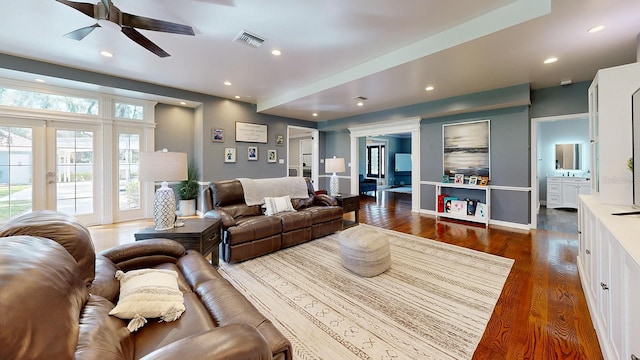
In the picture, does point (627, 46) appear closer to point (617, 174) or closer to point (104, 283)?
point (617, 174)

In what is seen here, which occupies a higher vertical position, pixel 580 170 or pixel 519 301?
pixel 580 170

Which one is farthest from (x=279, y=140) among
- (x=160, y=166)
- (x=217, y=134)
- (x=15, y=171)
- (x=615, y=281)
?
(x=615, y=281)

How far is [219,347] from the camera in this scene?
792mm

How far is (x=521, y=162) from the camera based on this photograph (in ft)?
14.6

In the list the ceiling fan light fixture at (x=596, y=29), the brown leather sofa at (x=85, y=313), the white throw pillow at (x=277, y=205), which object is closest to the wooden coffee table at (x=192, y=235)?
the brown leather sofa at (x=85, y=313)

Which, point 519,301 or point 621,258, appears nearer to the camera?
point 621,258

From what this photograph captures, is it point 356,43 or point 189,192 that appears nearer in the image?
point 356,43

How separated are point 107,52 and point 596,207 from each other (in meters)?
5.70

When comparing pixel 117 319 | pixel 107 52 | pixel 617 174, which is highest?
pixel 107 52

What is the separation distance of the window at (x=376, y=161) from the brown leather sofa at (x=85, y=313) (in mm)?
10317

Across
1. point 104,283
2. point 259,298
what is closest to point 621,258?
point 259,298

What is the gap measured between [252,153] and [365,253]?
4423 millimetres

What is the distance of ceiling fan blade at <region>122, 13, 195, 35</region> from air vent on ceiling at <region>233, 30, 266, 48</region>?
681 millimetres

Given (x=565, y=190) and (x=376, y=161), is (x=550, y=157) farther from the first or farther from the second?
(x=376, y=161)
